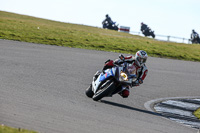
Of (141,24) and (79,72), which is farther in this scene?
(141,24)

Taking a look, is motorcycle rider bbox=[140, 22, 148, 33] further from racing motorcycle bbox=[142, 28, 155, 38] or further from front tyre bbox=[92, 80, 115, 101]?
front tyre bbox=[92, 80, 115, 101]

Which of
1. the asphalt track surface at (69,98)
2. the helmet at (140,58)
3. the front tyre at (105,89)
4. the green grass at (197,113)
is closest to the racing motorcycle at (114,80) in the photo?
the front tyre at (105,89)

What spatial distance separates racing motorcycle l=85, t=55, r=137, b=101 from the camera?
31.3 ft

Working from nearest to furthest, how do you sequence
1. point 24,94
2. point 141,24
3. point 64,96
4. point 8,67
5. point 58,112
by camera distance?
point 58,112 < point 24,94 < point 64,96 < point 8,67 < point 141,24

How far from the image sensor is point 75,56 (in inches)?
829

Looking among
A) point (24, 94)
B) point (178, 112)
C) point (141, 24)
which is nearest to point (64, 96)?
point (24, 94)

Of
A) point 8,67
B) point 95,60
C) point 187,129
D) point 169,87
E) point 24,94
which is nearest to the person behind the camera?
point 187,129

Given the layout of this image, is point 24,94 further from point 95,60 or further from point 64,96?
point 95,60

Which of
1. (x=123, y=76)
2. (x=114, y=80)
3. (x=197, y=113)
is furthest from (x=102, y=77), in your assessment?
(x=197, y=113)

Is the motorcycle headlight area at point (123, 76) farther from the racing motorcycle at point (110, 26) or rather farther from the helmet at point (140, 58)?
the racing motorcycle at point (110, 26)

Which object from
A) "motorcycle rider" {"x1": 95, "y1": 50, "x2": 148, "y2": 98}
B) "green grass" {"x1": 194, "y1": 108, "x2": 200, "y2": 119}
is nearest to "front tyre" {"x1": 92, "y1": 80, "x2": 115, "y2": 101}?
"motorcycle rider" {"x1": 95, "y1": 50, "x2": 148, "y2": 98}

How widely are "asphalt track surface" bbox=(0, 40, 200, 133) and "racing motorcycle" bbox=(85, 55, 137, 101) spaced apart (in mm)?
→ 309

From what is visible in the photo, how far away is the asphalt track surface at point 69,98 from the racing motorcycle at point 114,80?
31 centimetres

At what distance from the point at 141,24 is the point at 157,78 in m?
46.6
